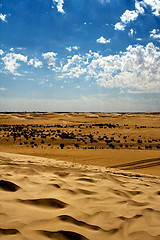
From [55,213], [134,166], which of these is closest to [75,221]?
[55,213]

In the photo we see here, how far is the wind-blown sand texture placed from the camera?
210cm

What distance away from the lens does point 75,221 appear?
92.2 inches

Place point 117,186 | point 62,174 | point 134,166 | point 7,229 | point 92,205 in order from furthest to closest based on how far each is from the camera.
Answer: point 134,166, point 62,174, point 117,186, point 92,205, point 7,229

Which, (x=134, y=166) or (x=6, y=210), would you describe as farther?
(x=134, y=166)

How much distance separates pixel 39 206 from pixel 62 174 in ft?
6.02

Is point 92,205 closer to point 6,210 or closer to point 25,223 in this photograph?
point 25,223

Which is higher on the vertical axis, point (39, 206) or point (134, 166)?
point (39, 206)

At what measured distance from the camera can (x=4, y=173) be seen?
4.04 meters

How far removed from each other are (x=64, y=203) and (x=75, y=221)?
19.4 inches

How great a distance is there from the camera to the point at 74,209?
264cm

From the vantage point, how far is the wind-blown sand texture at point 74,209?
2102 millimetres

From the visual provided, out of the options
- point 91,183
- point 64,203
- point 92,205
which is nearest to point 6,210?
point 64,203

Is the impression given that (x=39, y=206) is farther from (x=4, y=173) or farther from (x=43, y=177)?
(x=4, y=173)

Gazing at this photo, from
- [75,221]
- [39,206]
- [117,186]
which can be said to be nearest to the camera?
[75,221]
